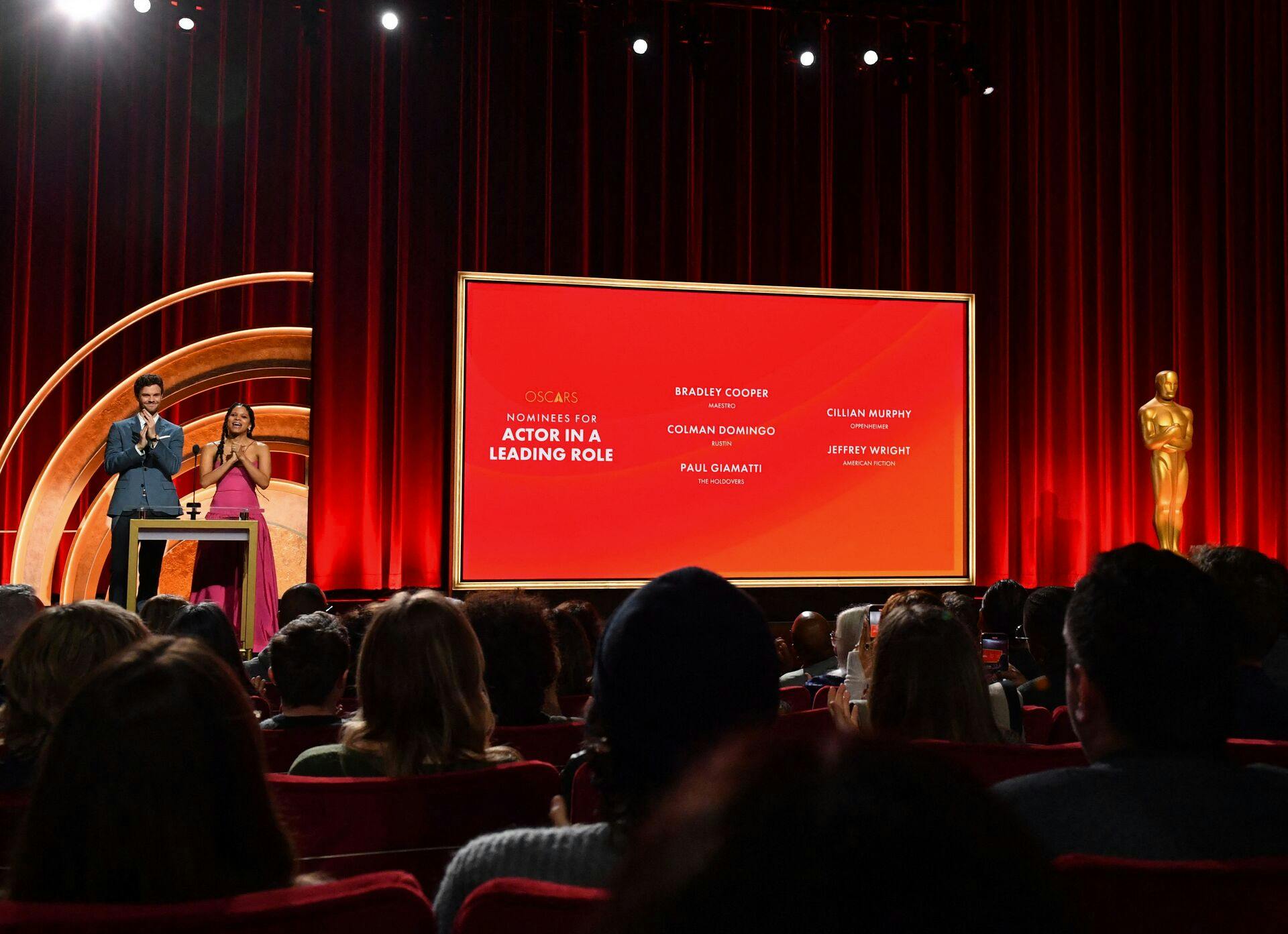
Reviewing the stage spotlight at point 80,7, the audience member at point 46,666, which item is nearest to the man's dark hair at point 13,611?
the audience member at point 46,666

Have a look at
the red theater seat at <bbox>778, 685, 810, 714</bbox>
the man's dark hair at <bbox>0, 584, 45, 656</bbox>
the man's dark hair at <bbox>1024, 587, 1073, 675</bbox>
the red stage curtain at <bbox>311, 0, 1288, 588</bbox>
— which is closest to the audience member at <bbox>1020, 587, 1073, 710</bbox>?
the man's dark hair at <bbox>1024, 587, 1073, 675</bbox>

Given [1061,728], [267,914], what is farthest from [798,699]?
[267,914]

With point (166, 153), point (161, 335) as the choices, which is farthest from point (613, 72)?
point (161, 335)

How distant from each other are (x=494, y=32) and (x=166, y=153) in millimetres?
2578

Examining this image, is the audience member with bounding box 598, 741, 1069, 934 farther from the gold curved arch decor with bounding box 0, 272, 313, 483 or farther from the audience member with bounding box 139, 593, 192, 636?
the gold curved arch decor with bounding box 0, 272, 313, 483

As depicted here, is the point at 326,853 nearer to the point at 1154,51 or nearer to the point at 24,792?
the point at 24,792

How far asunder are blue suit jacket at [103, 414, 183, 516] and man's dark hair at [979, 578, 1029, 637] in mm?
3992

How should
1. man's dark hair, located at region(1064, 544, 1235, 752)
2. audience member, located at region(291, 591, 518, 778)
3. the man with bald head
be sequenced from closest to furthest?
man's dark hair, located at region(1064, 544, 1235, 752) < audience member, located at region(291, 591, 518, 778) < the man with bald head

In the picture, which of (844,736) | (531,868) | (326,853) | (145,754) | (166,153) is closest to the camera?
(844,736)

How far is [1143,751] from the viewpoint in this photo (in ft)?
4.56

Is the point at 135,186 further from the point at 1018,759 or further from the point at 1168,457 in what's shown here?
the point at 1018,759

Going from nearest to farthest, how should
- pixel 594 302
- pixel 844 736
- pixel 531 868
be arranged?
pixel 844 736
pixel 531 868
pixel 594 302

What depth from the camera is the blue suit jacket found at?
5.80 m

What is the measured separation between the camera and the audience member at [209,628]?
3.20 metres
